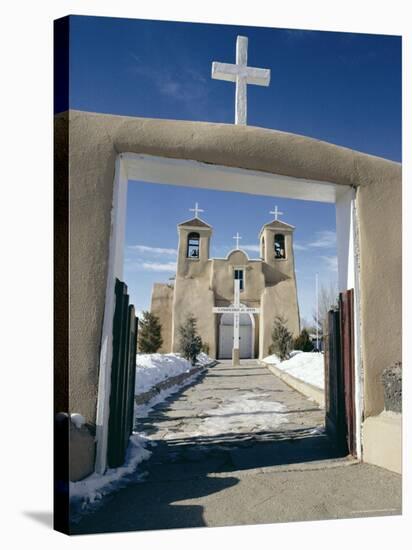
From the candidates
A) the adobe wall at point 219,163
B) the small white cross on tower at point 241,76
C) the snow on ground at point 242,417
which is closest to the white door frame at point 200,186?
the adobe wall at point 219,163

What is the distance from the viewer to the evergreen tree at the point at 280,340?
34.0 feet

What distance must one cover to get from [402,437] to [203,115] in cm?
349

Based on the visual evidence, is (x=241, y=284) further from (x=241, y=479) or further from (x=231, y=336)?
(x=241, y=479)

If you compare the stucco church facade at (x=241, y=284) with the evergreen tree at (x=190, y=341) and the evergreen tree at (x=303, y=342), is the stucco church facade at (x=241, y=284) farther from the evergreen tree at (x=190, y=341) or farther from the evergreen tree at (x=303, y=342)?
the evergreen tree at (x=303, y=342)

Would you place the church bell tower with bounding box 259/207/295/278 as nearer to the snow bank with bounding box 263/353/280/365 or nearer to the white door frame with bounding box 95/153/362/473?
the snow bank with bounding box 263/353/280/365

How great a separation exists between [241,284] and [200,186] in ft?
20.5

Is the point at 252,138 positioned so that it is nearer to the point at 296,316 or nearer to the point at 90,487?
the point at 90,487

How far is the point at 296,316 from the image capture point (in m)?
11.8

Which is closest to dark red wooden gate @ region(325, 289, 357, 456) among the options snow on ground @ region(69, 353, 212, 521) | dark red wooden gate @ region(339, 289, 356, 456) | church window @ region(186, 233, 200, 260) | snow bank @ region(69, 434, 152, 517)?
dark red wooden gate @ region(339, 289, 356, 456)

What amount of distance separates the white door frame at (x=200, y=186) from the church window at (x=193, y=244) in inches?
207

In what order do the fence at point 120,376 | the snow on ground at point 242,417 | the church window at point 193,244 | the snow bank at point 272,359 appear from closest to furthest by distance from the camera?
1. the fence at point 120,376
2. the snow on ground at point 242,417
3. the church window at point 193,244
4. the snow bank at point 272,359

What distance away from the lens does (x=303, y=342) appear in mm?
11797

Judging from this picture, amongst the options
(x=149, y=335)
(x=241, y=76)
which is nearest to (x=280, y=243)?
(x=149, y=335)

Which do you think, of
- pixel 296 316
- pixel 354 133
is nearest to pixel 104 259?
pixel 354 133
